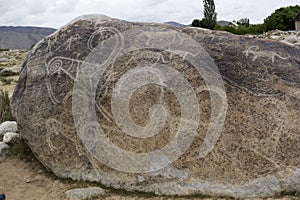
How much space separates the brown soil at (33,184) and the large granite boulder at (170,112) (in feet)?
0.40

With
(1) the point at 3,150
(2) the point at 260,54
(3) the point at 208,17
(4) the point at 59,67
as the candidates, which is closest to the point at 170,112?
(2) the point at 260,54

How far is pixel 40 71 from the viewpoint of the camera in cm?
545

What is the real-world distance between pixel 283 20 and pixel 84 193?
98.7 feet

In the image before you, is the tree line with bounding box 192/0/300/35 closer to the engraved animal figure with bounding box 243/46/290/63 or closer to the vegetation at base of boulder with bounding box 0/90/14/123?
the vegetation at base of boulder with bounding box 0/90/14/123

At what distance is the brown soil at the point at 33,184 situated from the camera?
446 centimetres

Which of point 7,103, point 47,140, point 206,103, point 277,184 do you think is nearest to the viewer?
point 277,184

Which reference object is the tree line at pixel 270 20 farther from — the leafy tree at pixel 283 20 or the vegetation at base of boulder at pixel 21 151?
the vegetation at base of boulder at pixel 21 151

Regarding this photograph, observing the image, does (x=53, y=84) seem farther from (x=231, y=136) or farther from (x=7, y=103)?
(x=7, y=103)

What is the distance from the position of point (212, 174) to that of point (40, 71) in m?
2.78

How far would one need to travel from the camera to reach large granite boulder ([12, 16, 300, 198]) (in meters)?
4.19

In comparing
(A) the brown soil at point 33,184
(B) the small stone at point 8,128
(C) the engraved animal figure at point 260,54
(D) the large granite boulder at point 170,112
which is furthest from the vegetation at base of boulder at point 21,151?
(C) the engraved animal figure at point 260,54

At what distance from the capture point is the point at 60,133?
16.4ft

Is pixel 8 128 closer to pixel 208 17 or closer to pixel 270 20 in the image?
pixel 208 17

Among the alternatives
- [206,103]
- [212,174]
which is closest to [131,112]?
[206,103]
